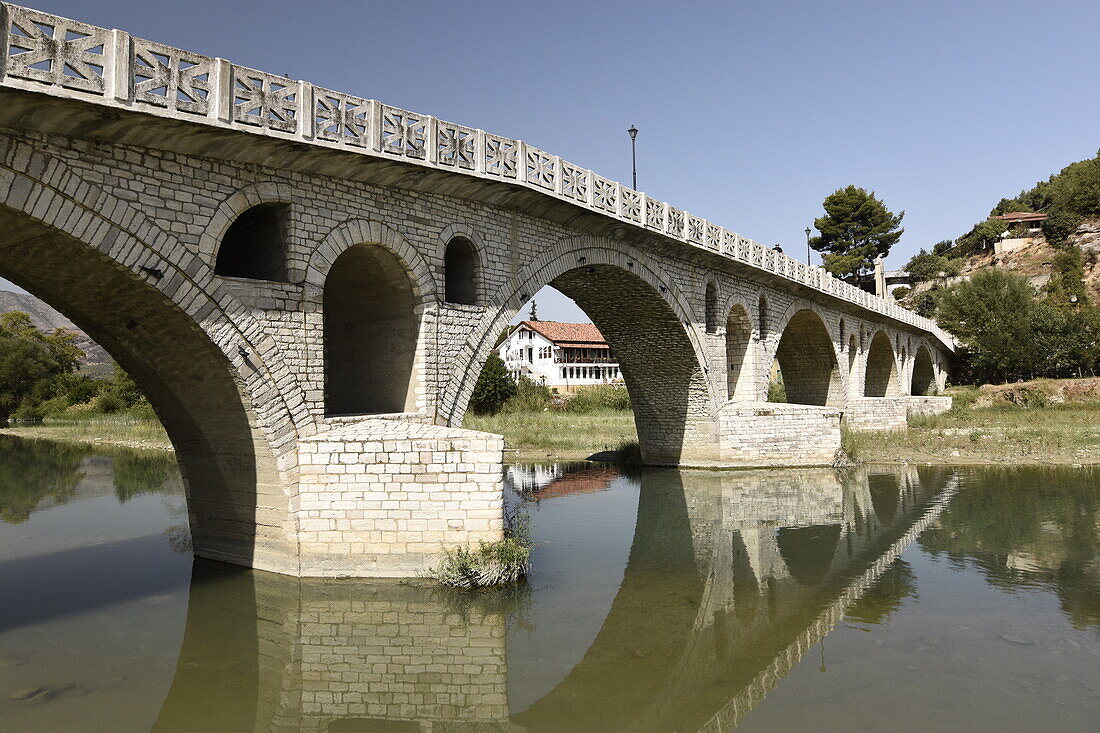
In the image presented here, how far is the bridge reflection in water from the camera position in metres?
7.04

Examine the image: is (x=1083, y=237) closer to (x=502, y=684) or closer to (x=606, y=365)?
(x=606, y=365)

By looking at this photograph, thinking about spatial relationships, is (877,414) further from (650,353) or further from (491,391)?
(491,391)

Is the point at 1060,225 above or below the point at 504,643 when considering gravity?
above

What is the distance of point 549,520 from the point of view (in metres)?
15.9

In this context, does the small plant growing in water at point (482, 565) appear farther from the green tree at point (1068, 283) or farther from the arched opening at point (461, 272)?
the green tree at point (1068, 283)

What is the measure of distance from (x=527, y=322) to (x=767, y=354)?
40.0 m

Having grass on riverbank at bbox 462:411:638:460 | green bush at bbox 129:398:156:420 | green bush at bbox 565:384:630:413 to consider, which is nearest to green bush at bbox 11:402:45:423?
green bush at bbox 129:398:156:420

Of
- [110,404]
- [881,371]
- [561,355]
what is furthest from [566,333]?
[110,404]

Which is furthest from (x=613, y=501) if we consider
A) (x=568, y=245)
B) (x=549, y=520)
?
(x=568, y=245)

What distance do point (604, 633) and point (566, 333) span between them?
5572cm

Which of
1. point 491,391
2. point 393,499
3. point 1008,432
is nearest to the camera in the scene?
point 393,499

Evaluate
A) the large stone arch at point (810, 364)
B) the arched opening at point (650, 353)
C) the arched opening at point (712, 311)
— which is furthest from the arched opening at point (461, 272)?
the large stone arch at point (810, 364)

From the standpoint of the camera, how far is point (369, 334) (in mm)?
13797

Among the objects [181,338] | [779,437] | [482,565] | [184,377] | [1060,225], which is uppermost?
[1060,225]
